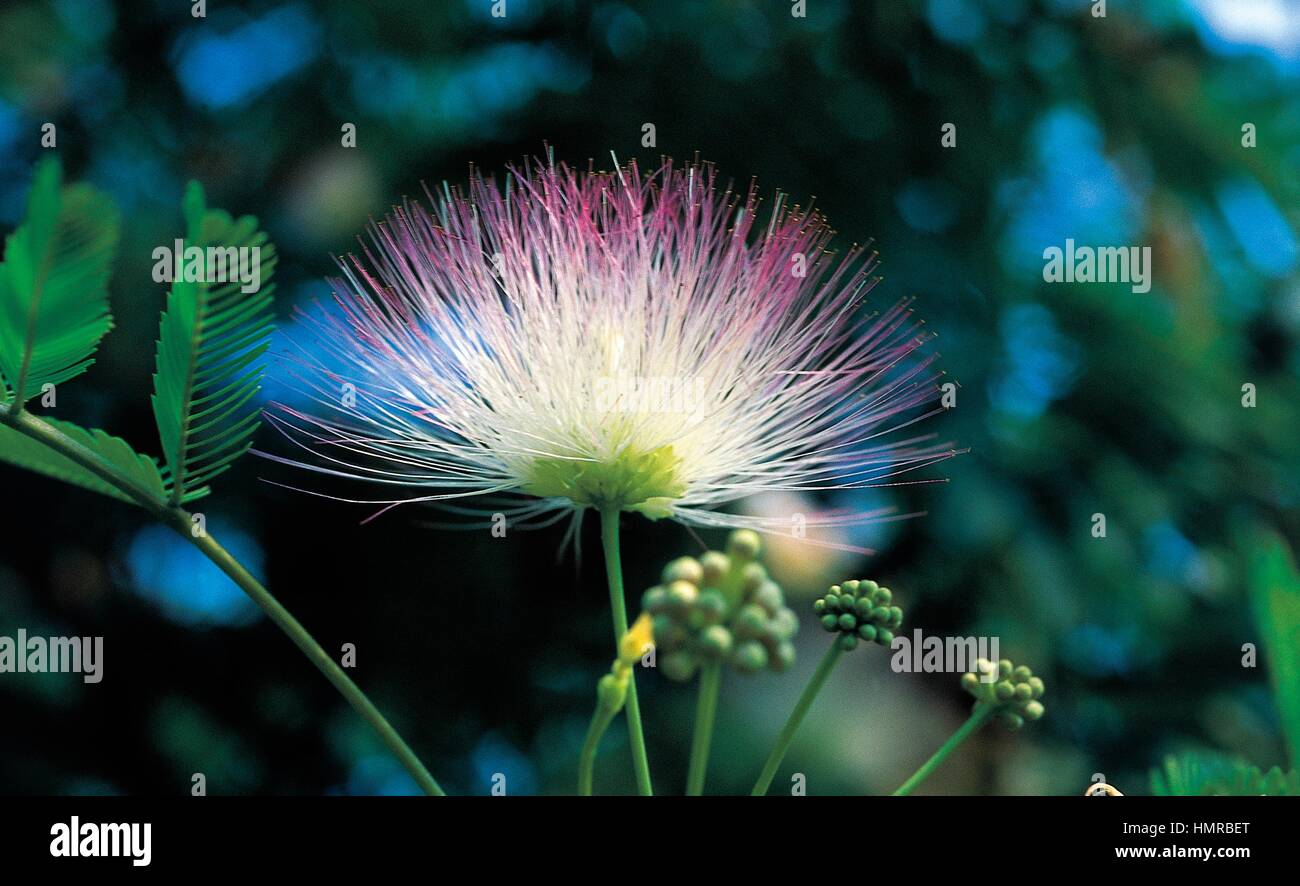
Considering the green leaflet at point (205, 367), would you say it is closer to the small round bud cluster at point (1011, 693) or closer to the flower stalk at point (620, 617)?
the flower stalk at point (620, 617)

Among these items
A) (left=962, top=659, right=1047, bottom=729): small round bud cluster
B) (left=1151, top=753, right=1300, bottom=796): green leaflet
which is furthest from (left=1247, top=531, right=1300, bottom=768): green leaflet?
(left=962, top=659, right=1047, bottom=729): small round bud cluster

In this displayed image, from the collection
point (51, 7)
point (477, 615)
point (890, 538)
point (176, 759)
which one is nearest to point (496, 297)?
point (890, 538)

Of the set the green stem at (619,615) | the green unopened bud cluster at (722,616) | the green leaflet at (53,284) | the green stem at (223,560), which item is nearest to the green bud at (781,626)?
the green unopened bud cluster at (722,616)

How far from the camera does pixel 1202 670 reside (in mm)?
2191

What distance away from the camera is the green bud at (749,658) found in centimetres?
48

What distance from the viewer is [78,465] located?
670 millimetres

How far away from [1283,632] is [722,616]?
0.39 metres

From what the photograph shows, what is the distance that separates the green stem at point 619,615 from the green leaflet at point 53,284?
0.32 m

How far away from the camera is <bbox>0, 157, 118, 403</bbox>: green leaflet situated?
1.76 feet

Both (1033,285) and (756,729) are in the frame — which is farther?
(1033,285)

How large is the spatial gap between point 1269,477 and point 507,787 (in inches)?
62.9

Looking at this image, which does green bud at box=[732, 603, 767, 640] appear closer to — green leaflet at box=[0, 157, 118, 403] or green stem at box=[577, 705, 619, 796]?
green stem at box=[577, 705, 619, 796]

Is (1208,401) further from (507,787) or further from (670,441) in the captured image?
(670,441)

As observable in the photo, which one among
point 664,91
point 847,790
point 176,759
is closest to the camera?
point 847,790
